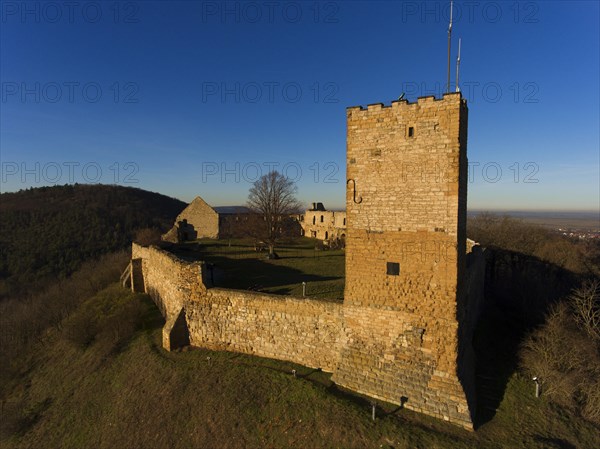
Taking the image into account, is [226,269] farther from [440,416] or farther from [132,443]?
[440,416]

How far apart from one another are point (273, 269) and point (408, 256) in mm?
14781

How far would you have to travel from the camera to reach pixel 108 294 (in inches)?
952

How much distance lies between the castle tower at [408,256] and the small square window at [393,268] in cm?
3

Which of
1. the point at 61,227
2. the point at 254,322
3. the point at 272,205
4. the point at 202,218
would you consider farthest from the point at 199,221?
the point at 61,227

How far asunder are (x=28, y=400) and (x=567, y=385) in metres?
21.9

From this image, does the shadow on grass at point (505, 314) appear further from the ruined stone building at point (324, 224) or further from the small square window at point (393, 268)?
the ruined stone building at point (324, 224)

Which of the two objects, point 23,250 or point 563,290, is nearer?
point 563,290

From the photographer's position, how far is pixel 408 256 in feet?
30.2

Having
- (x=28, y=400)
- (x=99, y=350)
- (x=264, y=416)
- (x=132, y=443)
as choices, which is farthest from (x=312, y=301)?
(x=28, y=400)

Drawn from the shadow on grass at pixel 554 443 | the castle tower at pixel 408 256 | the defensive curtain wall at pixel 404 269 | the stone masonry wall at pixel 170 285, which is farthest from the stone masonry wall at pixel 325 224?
the shadow on grass at pixel 554 443

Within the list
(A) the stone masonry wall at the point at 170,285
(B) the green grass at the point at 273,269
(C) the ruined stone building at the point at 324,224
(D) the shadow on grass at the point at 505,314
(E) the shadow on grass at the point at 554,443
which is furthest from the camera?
(C) the ruined stone building at the point at 324,224

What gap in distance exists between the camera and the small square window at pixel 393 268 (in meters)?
9.42

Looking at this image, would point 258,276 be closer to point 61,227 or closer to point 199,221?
point 199,221

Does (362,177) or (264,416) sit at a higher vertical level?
(362,177)
